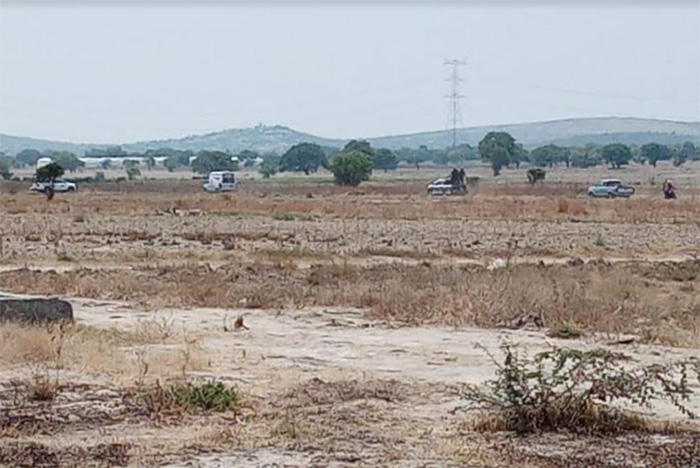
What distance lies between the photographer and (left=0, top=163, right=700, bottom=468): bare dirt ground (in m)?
8.99

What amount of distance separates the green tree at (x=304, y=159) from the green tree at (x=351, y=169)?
53788 mm

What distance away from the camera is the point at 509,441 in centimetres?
920

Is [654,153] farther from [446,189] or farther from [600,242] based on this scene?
[600,242]

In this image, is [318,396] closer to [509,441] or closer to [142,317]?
[509,441]

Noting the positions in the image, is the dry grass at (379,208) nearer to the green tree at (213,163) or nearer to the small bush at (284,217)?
the small bush at (284,217)

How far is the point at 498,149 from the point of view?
146m

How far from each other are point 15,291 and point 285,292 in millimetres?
4893

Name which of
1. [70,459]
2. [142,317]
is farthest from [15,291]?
[70,459]

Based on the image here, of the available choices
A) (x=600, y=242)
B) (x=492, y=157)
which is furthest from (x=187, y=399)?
(x=492, y=157)

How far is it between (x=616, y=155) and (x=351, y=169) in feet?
220

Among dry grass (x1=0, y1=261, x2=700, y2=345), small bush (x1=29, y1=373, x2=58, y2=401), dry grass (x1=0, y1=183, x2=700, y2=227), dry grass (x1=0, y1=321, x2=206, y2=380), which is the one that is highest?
small bush (x1=29, y1=373, x2=58, y2=401)

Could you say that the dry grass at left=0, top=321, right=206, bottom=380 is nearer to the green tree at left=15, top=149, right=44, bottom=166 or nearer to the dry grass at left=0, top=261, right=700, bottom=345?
the dry grass at left=0, top=261, right=700, bottom=345

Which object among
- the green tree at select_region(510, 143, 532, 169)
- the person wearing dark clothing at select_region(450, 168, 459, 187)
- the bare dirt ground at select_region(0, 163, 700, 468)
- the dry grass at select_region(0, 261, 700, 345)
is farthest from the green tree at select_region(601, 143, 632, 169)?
the dry grass at select_region(0, 261, 700, 345)

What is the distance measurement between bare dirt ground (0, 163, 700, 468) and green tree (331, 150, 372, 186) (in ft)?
180
